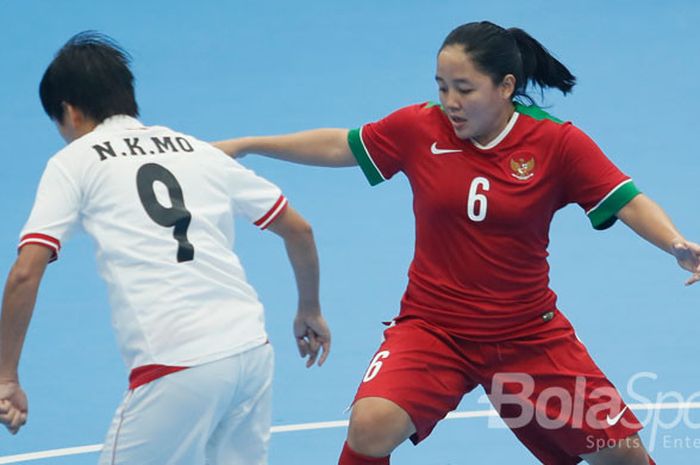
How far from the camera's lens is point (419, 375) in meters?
4.69

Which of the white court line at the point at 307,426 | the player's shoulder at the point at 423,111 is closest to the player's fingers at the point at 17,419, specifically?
the player's shoulder at the point at 423,111

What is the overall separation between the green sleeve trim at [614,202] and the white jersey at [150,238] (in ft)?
4.33

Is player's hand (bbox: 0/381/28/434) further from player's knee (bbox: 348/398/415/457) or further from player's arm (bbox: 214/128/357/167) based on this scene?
player's arm (bbox: 214/128/357/167)

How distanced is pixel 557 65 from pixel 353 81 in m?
5.14

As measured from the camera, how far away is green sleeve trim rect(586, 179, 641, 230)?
15.6ft

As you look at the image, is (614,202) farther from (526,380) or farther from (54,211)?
(54,211)

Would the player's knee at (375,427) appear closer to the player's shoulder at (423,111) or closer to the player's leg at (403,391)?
the player's leg at (403,391)

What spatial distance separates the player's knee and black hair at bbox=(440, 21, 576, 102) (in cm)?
110

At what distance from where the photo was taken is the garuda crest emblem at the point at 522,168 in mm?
4777

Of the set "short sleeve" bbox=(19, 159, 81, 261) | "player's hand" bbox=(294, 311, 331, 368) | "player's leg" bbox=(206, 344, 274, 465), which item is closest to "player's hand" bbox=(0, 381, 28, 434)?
"short sleeve" bbox=(19, 159, 81, 261)

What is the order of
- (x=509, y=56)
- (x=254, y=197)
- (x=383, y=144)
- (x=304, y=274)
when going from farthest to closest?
(x=383, y=144)
(x=509, y=56)
(x=304, y=274)
(x=254, y=197)

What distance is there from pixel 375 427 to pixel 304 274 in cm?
51

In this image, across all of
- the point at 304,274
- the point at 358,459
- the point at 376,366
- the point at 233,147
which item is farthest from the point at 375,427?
the point at 233,147

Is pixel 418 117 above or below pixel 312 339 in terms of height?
above
